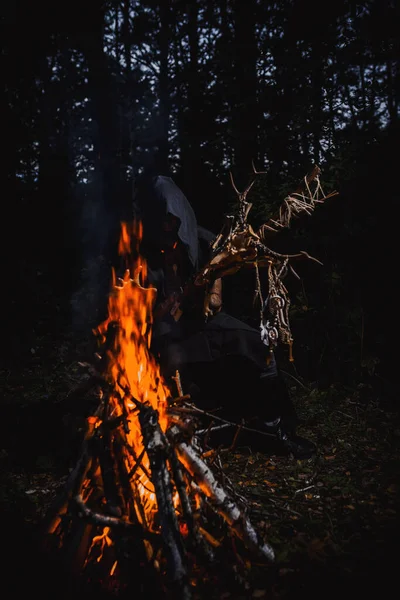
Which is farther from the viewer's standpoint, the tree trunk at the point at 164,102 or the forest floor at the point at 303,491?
the tree trunk at the point at 164,102

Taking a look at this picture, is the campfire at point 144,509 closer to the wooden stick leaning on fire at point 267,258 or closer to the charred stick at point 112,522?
the charred stick at point 112,522

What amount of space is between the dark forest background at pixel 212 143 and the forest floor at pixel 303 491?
3.77 ft

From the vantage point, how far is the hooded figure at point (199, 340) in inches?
136

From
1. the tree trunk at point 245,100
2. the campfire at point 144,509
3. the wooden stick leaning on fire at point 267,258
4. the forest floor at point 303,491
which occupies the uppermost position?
the tree trunk at point 245,100

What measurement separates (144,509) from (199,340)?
59.7 inches

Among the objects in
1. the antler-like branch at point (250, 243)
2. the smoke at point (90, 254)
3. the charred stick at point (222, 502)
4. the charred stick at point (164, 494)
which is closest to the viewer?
the charred stick at point (164, 494)

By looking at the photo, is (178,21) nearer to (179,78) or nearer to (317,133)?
(179,78)

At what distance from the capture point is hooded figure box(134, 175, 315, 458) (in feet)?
11.3

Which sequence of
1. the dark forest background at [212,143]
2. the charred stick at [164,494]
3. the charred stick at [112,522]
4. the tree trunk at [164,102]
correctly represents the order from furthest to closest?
1. the tree trunk at [164,102]
2. the dark forest background at [212,143]
3. the charred stick at [112,522]
4. the charred stick at [164,494]

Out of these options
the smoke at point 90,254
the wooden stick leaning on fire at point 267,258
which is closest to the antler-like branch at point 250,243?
the wooden stick leaning on fire at point 267,258

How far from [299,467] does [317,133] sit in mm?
4826

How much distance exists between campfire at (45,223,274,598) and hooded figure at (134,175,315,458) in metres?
0.86

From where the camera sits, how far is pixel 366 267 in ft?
19.3

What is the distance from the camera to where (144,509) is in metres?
2.47
